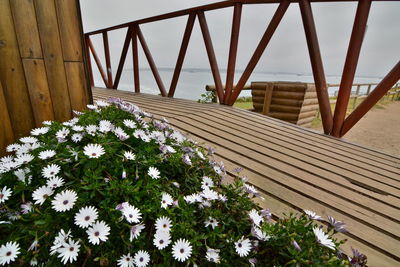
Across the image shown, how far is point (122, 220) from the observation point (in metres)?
0.65

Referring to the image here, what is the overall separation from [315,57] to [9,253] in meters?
2.67

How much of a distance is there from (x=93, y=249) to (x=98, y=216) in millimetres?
95

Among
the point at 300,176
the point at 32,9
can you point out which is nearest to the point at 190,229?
the point at 300,176

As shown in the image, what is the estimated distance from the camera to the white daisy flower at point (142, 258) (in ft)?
1.95

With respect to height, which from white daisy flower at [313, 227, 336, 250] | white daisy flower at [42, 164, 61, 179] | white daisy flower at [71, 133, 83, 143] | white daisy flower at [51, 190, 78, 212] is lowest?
white daisy flower at [313, 227, 336, 250]

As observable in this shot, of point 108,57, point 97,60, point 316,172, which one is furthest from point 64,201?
Answer: point 97,60

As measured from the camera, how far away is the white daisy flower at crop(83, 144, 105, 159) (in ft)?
2.39

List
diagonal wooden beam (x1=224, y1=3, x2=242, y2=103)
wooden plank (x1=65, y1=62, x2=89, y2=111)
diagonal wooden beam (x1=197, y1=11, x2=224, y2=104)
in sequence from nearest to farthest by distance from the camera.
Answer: wooden plank (x1=65, y1=62, x2=89, y2=111) → diagonal wooden beam (x1=224, y1=3, x2=242, y2=103) → diagonal wooden beam (x1=197, y1=11, x2=224, y2=104)

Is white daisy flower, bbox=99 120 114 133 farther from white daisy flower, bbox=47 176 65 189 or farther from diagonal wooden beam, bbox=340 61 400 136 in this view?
diagonal wooden beam, bbox=340 61 400 136

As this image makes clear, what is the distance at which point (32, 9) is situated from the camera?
109 cm

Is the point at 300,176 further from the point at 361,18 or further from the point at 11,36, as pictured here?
the point at 11,36

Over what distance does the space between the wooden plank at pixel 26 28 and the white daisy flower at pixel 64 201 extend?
3.07ft

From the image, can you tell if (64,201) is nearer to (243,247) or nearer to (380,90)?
(243,247)

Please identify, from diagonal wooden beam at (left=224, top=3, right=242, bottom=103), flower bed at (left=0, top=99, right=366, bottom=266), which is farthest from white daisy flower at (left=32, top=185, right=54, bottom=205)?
diagonal wooden beam at (left=224, top=3, right=242, bottom=103)
